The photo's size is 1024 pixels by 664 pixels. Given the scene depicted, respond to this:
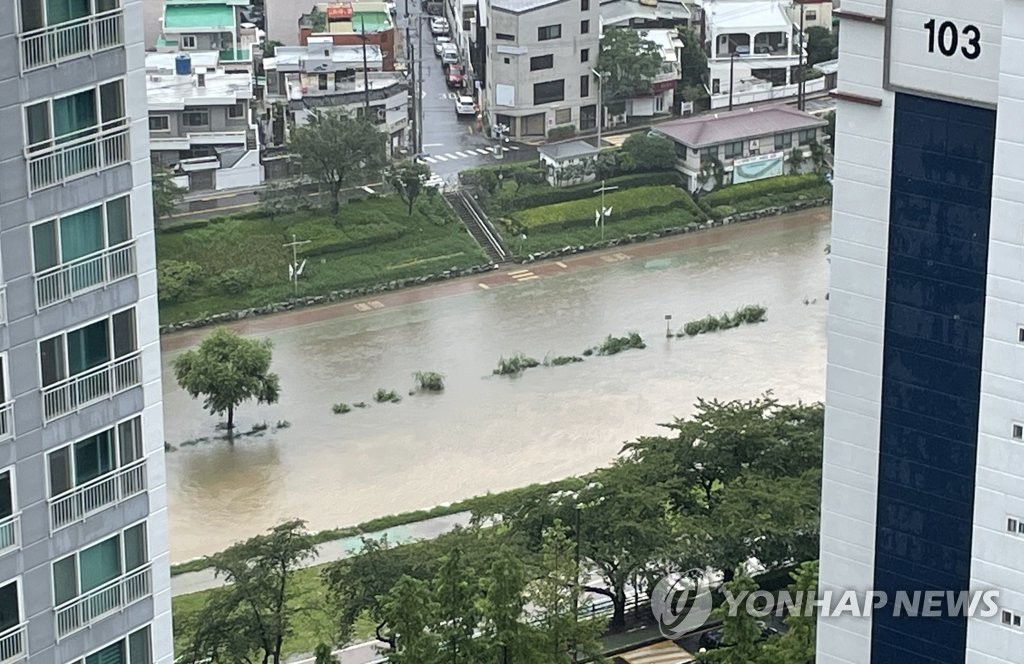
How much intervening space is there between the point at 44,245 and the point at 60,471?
76 cm

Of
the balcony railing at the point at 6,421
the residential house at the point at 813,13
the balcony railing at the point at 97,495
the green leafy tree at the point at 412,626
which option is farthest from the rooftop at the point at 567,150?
the balcony railing at the point at 6,421

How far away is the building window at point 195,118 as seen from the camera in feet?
85.3

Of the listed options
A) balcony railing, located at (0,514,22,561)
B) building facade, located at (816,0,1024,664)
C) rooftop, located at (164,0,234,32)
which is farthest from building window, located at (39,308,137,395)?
rooftop, located at (164,0,234,32)

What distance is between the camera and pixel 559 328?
23.1 meters

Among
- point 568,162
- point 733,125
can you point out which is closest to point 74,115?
point 568,162

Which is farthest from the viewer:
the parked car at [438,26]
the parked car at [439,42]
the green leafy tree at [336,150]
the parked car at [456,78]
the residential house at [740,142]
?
the parked car at [438,26]

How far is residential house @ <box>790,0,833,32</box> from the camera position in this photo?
30188mm

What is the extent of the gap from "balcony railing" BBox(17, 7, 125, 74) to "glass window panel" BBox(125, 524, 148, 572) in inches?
65.2

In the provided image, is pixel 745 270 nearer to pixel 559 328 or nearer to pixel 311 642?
pixel 559 328

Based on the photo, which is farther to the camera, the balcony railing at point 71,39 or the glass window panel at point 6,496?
the glass window panel at point 6,496

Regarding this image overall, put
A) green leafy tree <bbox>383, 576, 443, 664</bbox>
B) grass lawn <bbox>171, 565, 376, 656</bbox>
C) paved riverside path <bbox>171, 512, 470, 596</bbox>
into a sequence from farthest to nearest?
paved riverside path <bbox>171, 512, 470, 596</bbox>
grass lawn <bbox>171, 565, 376, 656</bbox>
green leafy tree <bbox>383, 576, 443, 664</bbox>

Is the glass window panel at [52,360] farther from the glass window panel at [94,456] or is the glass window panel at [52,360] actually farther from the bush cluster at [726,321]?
the bush cluster at [726,321]

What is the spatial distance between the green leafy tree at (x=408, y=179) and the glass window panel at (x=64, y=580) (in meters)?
17.9

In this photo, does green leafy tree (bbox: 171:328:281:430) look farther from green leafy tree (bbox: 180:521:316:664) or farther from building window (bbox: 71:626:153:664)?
building window (bbox: 71:626:153:664)
